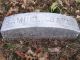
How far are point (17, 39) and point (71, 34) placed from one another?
1010 millimetres

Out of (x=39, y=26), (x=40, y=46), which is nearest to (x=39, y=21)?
(x=39, y=26)

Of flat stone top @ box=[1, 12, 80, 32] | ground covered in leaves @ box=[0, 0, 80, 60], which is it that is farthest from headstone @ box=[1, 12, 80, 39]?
ground covered in leaves @ box=[0, 0, 80, 60]

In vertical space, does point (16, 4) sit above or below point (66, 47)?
above

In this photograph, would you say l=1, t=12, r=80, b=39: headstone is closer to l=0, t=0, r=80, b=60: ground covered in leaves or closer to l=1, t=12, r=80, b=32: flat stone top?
l=1, t=12, r=80, b=32: flat stone top

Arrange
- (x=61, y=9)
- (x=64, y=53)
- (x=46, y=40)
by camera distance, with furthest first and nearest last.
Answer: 1. (x=61, y=9)
2. (x=46, y=40)
3. (x=64, y=53)

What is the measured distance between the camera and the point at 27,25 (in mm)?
4117

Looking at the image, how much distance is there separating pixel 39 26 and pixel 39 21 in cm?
13

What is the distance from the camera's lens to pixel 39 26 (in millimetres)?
4098

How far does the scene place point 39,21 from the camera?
13.8 ft

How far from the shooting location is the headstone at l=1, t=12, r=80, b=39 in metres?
4.12

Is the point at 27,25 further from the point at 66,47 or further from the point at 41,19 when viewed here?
the point at 66,47

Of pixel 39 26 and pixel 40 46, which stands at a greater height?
pixel 39 26

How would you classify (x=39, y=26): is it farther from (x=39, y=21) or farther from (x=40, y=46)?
(x=40, y=46)

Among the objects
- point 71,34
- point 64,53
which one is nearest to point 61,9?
point 71,34
